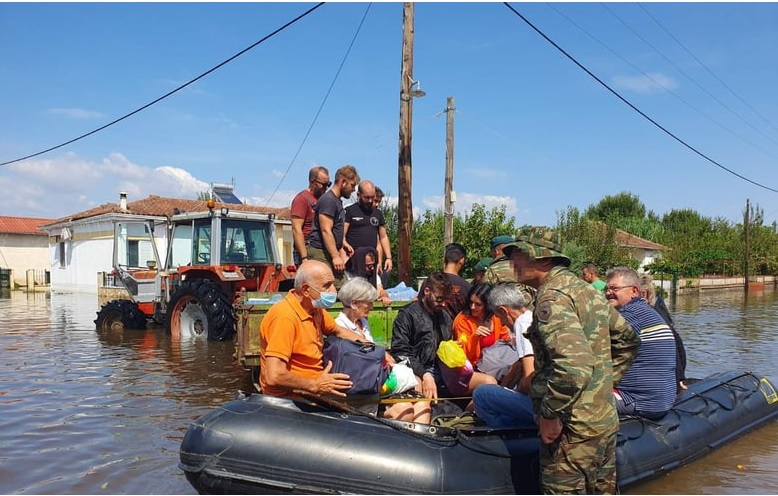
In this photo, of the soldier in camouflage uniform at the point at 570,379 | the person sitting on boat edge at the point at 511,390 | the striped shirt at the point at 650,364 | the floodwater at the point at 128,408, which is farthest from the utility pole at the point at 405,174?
the soldier in camouflage uniform at the point at 570,379

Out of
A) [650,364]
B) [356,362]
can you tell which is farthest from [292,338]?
[650,364]

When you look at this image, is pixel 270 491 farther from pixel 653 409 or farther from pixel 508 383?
pixel 653 409

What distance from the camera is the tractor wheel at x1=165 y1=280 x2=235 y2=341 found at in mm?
10789

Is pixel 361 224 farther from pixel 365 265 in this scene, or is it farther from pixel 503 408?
pixel 503 408

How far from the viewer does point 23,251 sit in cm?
3681

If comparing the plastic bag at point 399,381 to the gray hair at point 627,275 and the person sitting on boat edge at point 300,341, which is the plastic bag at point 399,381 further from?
the gray hair at point 627,275

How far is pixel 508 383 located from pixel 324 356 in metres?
1.48

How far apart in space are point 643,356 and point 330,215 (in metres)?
3.52

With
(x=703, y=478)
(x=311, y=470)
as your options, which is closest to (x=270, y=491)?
(x=311, y=470)

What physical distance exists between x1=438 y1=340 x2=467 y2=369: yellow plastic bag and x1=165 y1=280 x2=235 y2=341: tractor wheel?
6.62 metres

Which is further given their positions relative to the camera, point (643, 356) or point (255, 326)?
point (255, 326)

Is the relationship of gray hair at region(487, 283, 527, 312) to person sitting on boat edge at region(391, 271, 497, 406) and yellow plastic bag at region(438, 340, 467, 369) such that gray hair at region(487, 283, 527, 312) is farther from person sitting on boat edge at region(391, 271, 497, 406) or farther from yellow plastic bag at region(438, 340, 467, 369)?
person sitting on boat edge at region(391, 271, 497, 406)

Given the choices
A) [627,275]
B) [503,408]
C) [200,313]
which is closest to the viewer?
[503,408]

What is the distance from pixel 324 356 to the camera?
433 centimetres
